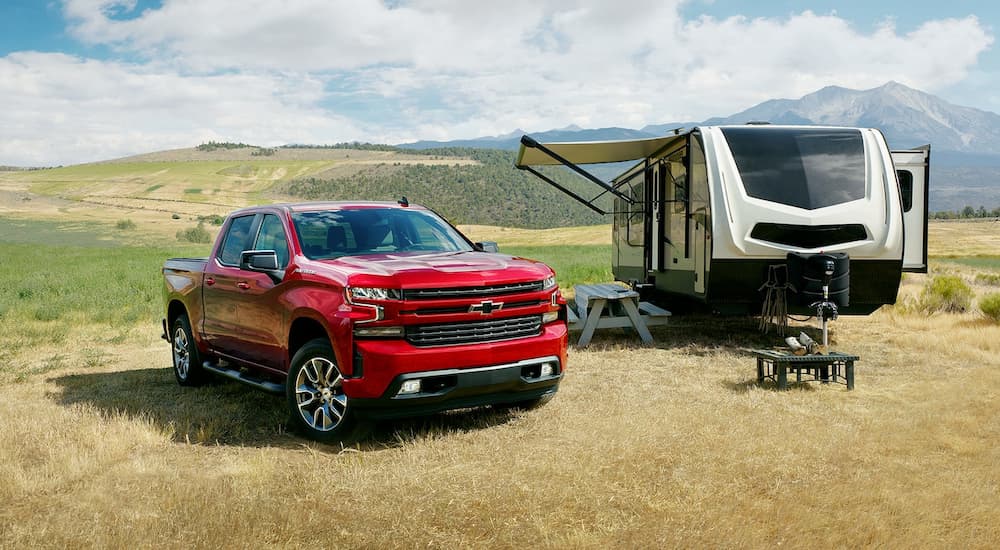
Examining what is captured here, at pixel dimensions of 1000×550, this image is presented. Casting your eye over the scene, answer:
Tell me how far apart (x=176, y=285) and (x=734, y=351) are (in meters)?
6.36

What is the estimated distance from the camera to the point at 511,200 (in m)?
91.7

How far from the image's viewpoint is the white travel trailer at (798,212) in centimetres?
916

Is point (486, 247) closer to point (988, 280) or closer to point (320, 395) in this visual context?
point (320, 395)

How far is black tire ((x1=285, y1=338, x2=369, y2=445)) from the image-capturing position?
18.2 ft

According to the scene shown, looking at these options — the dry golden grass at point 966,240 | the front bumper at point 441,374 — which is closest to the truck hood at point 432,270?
the front bumper at point 441,374

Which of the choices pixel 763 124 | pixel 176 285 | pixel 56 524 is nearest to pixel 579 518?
pixel 56 524

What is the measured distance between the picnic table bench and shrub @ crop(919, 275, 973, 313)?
517 cm

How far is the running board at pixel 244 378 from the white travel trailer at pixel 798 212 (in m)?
4.96

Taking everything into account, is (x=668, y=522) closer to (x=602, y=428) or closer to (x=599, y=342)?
(x=602, y=428)

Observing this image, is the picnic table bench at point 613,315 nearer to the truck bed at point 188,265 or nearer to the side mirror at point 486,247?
the side mirror at point 486,247

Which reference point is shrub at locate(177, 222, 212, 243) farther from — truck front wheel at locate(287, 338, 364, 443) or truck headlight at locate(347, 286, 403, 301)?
truck headlight at locate(347, 286, 403, 301)

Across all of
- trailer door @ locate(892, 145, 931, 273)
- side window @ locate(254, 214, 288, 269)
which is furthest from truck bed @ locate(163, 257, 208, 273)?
trailer door @ locate(892, 145, 931, 273)

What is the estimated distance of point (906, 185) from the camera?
33.1 feet

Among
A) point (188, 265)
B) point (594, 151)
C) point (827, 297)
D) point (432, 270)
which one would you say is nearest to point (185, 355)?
point (188, 265)
